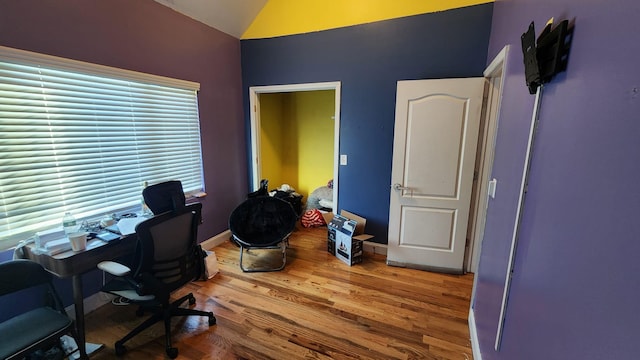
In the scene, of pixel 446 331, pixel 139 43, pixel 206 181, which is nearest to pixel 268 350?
pixel 446 331

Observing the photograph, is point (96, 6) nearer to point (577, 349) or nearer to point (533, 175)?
point (533, 175)

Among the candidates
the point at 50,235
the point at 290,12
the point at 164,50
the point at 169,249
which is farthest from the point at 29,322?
the point at 290,12

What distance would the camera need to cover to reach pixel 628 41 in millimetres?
599

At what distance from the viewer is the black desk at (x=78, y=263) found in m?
1.56

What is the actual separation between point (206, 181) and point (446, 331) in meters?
2.90

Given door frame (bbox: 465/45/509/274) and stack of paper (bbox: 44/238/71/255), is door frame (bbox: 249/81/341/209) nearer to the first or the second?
door frame (bbox: 465/45/509/274)

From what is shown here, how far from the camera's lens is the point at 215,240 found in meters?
3.31

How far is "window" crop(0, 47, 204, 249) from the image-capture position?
1641mm

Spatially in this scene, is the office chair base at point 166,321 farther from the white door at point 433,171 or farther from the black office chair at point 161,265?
the white door at point 433,171

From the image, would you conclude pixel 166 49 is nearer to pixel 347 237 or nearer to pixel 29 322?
pixel 29 322

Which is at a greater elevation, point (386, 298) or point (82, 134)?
point (82, 134)

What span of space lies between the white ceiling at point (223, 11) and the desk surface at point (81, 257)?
7.22 feet

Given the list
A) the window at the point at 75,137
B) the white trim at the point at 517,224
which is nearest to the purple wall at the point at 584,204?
the white trim at the point at 517,224

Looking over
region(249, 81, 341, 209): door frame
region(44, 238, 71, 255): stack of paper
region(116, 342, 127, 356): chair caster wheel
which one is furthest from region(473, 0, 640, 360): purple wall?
region(44, 238, 71, 255): stack of paper
